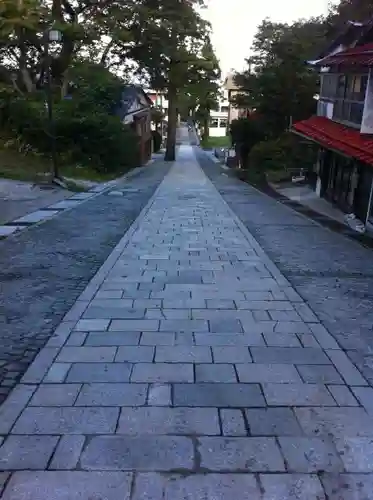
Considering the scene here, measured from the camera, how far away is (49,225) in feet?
39.6

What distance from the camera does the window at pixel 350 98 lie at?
15375mm

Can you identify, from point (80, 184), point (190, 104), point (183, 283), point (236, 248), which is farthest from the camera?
point (190, 104)

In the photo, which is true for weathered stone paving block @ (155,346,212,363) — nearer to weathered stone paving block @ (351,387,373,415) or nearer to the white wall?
weathered stone paving block @ (351,387,373,415)

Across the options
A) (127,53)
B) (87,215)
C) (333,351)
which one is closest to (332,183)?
(87,215)

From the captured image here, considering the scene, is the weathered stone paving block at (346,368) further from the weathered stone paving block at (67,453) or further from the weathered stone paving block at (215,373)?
the weathered stone paving block at (67,453)

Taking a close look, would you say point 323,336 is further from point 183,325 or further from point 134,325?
point 134,325

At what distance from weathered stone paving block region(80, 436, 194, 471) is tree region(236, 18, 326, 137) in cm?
2481

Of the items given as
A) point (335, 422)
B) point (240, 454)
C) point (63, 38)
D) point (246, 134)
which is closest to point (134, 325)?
point (240, 454)

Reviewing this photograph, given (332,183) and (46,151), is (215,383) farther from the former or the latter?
(46,151)

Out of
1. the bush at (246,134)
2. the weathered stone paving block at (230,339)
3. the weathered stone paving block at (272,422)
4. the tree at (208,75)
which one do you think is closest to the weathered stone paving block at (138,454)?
the weathered stone paving block at (272,422)

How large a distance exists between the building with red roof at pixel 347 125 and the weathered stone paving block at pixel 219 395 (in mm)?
8802

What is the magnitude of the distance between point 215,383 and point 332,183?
15.8 metres

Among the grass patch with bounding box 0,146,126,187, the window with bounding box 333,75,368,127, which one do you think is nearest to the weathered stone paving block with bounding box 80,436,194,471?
the window with bounding box 333,75,368,127

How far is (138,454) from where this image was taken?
342 cm
